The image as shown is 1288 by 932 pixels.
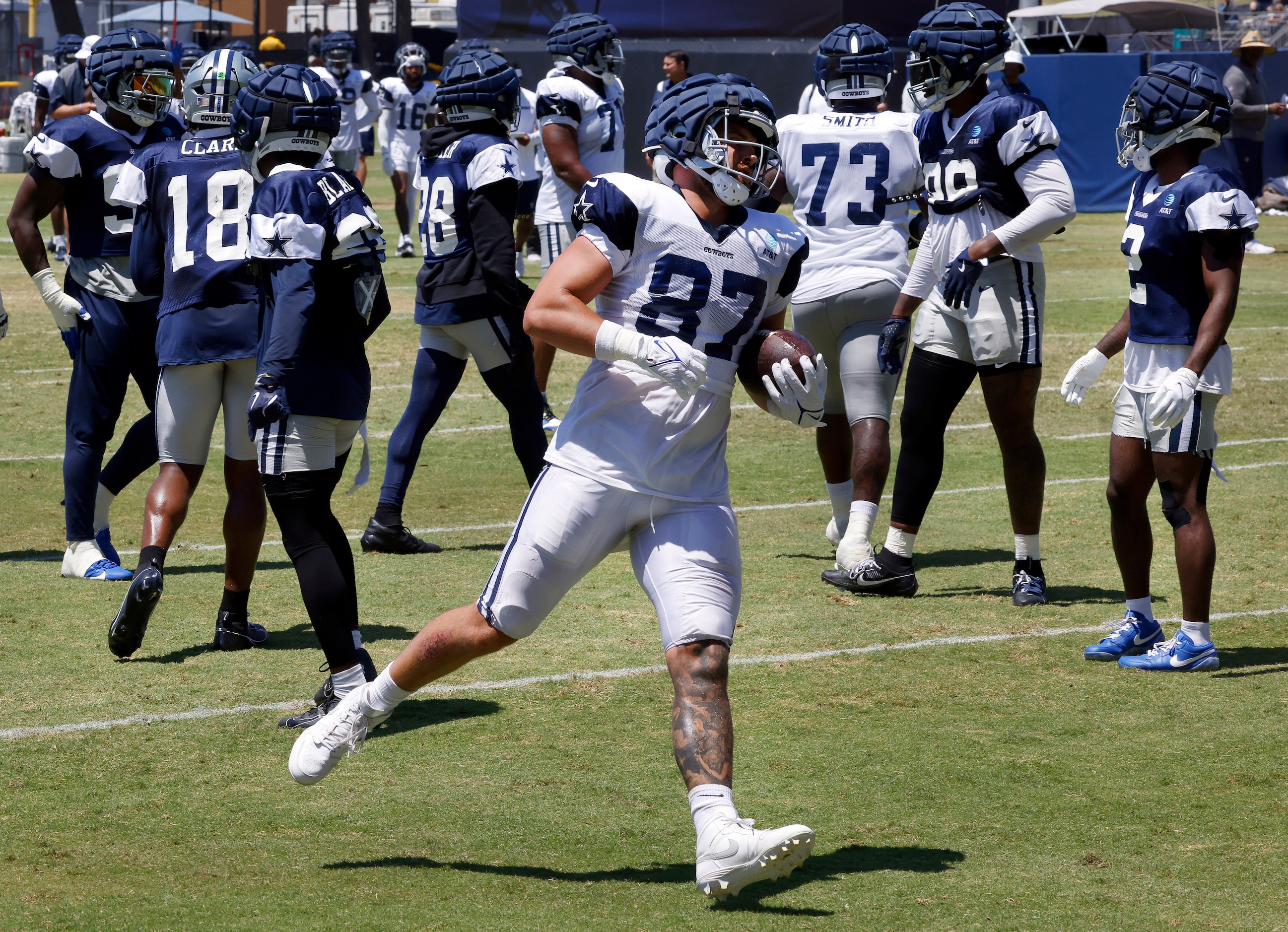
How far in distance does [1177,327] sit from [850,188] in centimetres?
214

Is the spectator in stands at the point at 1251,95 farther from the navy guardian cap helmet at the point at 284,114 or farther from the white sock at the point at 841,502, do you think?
the navy guardian cap helmet at the point at 284,114

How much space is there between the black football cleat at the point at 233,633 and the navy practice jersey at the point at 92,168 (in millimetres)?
2104

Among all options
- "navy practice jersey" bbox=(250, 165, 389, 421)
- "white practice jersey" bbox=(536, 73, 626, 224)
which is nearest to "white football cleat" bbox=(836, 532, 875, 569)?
"navy practice jersey" bbox=(250, 165, 389, 421)

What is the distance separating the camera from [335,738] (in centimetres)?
472

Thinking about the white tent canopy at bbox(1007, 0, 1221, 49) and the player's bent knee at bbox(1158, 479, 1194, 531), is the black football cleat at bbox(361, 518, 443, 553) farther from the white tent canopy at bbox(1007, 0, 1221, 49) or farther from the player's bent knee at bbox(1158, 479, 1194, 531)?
the white tent canopy at bbox(1007, 0, 1221, 49)

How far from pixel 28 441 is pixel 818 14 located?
817 inches

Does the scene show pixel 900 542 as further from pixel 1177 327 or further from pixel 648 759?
pixel 648 759

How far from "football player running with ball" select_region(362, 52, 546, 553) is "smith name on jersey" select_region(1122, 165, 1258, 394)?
3300mm

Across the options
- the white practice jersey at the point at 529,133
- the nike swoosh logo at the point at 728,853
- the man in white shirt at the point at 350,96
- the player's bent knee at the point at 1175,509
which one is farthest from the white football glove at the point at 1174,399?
the man in white shirt at the point at 350,96

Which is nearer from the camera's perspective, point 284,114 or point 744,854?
point 744,854

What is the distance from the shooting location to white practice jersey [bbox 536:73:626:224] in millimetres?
11805

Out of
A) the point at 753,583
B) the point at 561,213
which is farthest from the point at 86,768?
the point at 561,213

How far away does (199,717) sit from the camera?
5.75m

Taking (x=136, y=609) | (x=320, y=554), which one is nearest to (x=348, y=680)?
(x=320, y=554)
